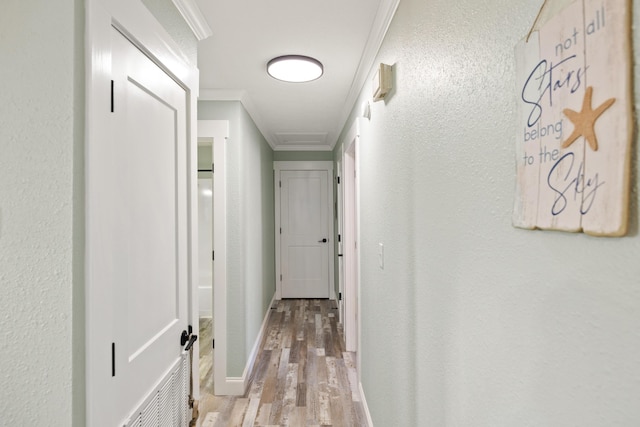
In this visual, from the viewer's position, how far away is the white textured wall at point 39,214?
0.85 m

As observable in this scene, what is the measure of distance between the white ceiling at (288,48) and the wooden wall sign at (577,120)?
46.2 inches

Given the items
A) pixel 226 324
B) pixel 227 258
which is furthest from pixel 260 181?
pixel 226 324

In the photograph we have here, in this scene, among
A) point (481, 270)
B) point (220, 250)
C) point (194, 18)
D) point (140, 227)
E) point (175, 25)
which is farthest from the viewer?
point (220, 250)

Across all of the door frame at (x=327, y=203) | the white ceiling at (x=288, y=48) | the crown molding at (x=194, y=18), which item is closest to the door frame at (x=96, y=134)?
the crown molding at (x=194, y=18)

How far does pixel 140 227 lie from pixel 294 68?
1.53 m

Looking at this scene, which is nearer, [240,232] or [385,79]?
[385,79]

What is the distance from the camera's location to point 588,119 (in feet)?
1.48

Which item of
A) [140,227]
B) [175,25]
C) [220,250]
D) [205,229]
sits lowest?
[220,250]

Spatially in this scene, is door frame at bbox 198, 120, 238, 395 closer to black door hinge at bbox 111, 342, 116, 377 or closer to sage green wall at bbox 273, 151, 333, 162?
black door hinge at bbox 111, 342, 116, 377

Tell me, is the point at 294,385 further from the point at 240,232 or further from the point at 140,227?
the point at 140,227

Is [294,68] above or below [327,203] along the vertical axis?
above

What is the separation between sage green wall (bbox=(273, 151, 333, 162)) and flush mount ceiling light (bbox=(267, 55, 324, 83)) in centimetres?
281

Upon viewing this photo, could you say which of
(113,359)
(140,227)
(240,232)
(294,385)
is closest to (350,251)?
(240,232)

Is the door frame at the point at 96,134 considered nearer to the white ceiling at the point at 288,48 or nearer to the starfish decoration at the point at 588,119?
the white ceiling at the point at 288,48
